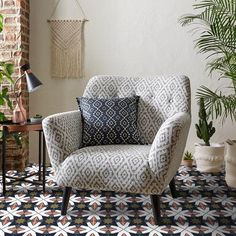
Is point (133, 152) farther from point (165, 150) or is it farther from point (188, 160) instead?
point (188, 160)

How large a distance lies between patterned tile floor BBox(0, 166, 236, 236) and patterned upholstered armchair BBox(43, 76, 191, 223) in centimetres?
12

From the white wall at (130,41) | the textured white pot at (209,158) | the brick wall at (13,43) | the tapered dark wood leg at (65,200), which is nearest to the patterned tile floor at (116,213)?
the tapered dark wood leg at (65,200)

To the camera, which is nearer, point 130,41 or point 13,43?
point 13,43

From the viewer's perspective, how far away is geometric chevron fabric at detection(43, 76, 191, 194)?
77.9 inches

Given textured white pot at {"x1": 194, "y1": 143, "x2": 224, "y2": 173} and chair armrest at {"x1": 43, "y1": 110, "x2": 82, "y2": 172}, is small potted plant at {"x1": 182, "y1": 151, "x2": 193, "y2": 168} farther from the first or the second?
chair armrest at {"x1": 43, "y1": 110, "x2": 82, "y2": 172}

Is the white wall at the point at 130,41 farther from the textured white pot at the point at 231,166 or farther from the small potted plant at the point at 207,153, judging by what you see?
the textured white pot at the point at 231,166

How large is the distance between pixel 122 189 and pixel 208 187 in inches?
37.2

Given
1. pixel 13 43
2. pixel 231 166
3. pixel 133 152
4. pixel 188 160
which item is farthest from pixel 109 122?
pixel 13 43

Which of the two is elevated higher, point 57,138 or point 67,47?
point 67,47

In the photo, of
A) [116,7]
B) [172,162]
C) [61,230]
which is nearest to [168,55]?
[116,7]

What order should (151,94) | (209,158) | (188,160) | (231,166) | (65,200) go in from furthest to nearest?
(188,160) < (209,158) < (231,166) < (151,94) < (65,200)

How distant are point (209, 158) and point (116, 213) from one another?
118cm

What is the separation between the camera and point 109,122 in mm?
2434

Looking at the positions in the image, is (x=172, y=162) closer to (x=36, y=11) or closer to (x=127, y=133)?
(x=127, y=133)
